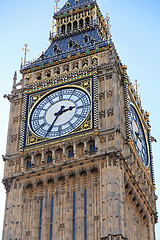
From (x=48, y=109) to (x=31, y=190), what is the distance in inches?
217

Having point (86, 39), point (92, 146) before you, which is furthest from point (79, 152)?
point (86, 39)

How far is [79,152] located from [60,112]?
11.3 feet

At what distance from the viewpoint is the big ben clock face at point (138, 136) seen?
1689 inches

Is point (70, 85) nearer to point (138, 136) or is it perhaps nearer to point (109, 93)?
point (109, 93)

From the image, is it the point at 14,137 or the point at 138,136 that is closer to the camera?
the point at 14,137

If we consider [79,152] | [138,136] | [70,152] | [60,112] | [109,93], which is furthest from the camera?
[138,136]

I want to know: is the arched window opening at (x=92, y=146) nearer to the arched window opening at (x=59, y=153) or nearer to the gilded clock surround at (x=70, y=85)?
the gilded clock surround at (x=70, y=85)

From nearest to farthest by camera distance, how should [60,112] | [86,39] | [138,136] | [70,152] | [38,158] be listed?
[70,152], [38,158], [60,112], [138,136], [86,39]

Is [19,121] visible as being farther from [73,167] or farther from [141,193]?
[141,193]

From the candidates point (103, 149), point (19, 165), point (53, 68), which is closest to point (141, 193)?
point (103, 149)

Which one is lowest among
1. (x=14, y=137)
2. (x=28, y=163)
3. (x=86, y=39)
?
(x=28, y=163)

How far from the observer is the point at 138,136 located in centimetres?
4372

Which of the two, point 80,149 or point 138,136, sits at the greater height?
point 138,136

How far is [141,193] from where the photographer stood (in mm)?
41375
